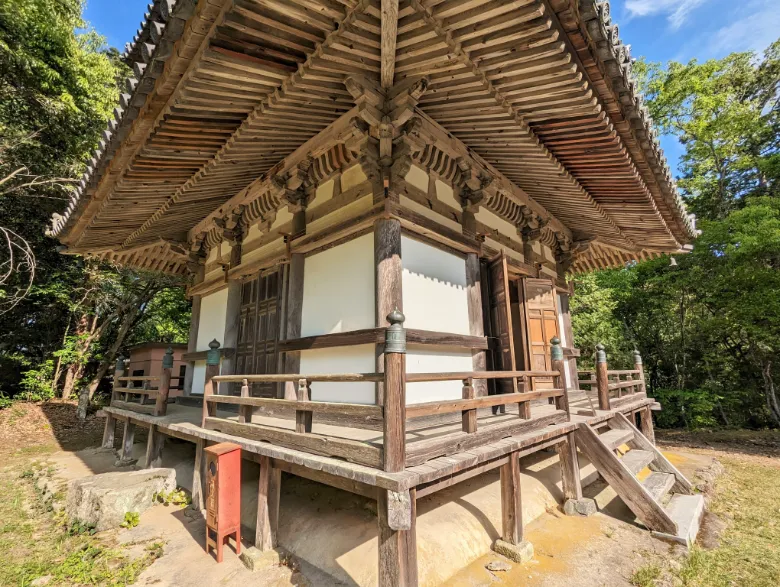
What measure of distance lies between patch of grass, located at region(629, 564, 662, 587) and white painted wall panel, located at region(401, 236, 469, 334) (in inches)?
117

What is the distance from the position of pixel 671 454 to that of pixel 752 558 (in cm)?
563

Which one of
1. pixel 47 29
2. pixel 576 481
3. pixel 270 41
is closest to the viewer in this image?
pixel 270 41

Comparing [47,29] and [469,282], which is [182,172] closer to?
[469,282]

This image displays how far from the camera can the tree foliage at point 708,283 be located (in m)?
11.6

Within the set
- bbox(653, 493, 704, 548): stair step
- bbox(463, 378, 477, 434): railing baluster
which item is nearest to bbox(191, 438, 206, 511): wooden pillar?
bbox(463, 378, 477, 434): railing baluster

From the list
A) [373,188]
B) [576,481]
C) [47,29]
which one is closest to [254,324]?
[373,188]

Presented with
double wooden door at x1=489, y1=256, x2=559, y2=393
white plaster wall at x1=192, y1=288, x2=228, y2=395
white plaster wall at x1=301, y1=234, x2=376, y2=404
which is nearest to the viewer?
white plaster wall at x1=301, y1=234, x2=376, y2=404

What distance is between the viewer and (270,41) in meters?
3.04

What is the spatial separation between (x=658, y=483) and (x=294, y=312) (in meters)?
5.54

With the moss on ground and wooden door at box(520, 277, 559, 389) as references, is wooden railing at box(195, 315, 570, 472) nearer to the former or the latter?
the moss on ground

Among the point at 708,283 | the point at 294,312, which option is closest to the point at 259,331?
the point at 294,312

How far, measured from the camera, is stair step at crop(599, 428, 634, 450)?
4965 millimetres

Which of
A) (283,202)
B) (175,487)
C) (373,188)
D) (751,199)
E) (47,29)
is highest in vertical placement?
(47,29)

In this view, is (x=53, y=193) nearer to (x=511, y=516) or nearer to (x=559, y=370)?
(x=559, y=370)
